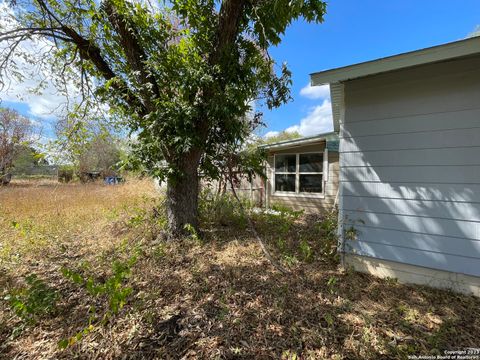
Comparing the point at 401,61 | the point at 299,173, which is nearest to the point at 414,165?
the point at 401,61

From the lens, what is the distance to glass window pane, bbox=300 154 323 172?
735 cm

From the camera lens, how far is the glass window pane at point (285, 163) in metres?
7.91

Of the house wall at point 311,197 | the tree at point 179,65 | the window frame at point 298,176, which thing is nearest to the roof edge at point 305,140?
the house wall at point 311,197

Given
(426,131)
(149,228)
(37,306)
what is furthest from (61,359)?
(426,131)

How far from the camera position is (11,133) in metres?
14.9

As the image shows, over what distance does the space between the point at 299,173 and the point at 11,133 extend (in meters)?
19.3

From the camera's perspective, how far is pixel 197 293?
7.95ft

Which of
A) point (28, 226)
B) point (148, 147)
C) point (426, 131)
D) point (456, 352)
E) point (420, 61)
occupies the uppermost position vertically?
point (420, 61)

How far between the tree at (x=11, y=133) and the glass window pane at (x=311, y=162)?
14209 millimetres

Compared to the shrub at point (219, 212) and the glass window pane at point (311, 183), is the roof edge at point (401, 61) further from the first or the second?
the glass window pane at point (311, 183)

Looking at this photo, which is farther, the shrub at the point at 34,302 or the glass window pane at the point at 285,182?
the glass window pane at the point at 285,182

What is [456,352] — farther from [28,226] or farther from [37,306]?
[28,226]

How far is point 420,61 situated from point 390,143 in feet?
3.00

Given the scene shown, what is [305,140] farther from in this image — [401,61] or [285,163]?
[401,61]
